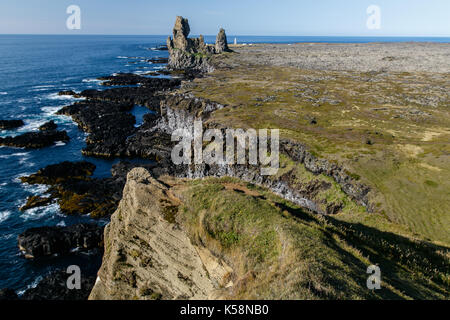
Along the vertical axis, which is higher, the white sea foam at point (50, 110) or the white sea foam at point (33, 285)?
the white sea foam at point (50, 110)

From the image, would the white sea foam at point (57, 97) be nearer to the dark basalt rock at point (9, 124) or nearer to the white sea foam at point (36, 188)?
the dark basalt rock at point (9, 124)

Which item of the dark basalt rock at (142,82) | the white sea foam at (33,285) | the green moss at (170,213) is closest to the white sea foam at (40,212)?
the white sea foam at (33,285)

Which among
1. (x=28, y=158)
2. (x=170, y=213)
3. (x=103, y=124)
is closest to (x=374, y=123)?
(x=170, y=213)

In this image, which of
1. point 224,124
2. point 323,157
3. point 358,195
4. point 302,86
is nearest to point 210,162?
point 224,124

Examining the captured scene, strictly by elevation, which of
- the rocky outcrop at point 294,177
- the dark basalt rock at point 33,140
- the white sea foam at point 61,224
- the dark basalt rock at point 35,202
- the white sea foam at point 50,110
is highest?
the white sea foam at point 50,110

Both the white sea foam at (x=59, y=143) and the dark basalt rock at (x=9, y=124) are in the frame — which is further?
the dark basalt rock at (x=9, y=124)

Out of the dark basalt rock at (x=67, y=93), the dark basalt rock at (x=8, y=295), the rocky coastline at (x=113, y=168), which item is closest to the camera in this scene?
the dark basalt rock at (x=8, y=295)

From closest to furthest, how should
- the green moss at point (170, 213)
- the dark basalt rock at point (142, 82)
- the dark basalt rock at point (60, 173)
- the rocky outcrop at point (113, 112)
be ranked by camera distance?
the green moss at point (170, 213) → the dark basalt rock at point (60, 173) → the rocky outcrop at point (113, 112) → the dark basalt rock at point (142, 82)
